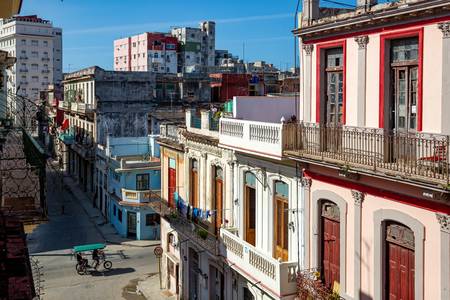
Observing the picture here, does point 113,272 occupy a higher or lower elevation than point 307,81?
lower

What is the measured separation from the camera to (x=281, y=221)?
51.8ft

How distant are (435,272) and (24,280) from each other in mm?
7555

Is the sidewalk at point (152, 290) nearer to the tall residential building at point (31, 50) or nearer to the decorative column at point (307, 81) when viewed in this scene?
the decorative column at point (307, 81)

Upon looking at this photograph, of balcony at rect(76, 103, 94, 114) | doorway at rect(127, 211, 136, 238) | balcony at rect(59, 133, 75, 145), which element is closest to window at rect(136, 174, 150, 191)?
doorway at rect(127, 211, 136, 238)

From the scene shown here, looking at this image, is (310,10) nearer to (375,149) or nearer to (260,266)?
(375,149)

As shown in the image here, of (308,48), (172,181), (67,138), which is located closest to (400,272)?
(308,48)

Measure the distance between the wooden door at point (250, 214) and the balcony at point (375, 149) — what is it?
4.34 meters

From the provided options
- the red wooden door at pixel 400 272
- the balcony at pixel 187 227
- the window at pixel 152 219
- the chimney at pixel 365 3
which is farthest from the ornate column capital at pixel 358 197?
the window at pixel 152 219

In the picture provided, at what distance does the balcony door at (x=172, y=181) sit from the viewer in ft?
80.6

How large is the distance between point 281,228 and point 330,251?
2487mm

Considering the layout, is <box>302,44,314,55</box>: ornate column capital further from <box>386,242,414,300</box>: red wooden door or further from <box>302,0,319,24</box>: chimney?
<box>386,242,414,300</box>: red wooden door

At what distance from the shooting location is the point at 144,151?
41.6 meters

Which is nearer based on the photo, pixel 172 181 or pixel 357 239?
pixel 357 239

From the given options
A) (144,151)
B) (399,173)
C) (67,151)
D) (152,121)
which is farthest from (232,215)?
(67,151)
